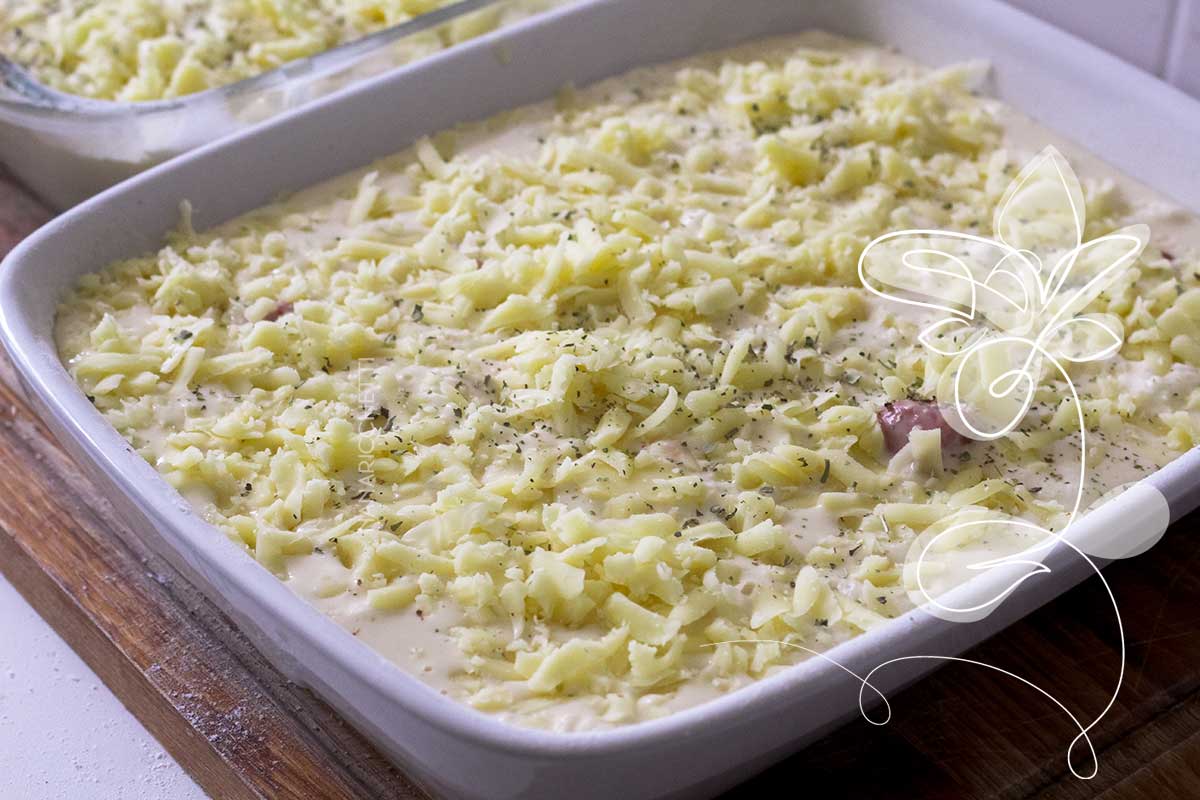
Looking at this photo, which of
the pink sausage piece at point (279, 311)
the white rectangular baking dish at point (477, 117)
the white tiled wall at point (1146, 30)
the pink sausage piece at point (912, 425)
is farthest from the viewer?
the white tiled wall at point (1146, 30)

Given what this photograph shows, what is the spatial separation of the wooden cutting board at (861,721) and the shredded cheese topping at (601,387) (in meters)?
0.10

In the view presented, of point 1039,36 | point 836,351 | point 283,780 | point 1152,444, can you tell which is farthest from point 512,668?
point 1039,36

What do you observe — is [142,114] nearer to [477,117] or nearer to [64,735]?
[477,117]

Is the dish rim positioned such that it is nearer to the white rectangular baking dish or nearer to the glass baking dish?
the glass baking dish

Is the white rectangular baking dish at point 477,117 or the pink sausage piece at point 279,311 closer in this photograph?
the white rectangular baking dish at point 477,117

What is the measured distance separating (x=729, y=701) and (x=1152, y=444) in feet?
1.74

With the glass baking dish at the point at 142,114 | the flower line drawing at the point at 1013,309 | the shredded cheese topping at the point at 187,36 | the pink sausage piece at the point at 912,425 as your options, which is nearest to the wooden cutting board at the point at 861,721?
the flower line drawing at the point at 1013,309

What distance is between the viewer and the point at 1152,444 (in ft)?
4.12

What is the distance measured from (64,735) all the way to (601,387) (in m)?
Answer: 0.55

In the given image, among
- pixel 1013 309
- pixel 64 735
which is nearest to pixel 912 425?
pixel 1013 309

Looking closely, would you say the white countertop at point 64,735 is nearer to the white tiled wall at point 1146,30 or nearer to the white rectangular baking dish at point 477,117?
the white rectangular baking dish at point 477,117

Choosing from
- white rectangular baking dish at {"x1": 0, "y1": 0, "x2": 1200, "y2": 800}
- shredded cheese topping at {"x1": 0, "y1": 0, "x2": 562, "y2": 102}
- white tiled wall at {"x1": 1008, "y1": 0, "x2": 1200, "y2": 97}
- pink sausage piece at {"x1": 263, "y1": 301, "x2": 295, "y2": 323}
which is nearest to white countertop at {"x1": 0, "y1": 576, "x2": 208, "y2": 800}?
white rectangular baking dish at {"x1": 0, "y1": 0, "x2": 1200, "y2": 800}

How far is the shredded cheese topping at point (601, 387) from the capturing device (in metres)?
1.06

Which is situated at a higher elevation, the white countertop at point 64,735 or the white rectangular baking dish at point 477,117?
the white rectangular baking dish at point 477,117
